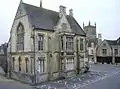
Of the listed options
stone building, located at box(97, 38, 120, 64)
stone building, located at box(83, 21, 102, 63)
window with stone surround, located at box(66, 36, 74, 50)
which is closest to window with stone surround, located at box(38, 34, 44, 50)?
window with stone surround, located at box(66, 36, 74, 50)

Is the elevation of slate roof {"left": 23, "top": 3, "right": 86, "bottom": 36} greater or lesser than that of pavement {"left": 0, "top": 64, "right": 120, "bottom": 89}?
greater

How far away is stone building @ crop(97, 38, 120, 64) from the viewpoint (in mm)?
55844

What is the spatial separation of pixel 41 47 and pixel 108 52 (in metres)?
36.9

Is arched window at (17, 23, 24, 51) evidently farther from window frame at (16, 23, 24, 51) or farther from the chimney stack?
the chimney stack

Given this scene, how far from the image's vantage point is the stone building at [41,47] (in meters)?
24.8

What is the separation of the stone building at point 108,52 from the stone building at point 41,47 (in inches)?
1107

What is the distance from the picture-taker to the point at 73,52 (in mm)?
30094

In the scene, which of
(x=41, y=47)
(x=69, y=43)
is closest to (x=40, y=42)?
(x=41, y=47)

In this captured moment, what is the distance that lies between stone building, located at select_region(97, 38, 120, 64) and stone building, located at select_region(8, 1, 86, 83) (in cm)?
2811

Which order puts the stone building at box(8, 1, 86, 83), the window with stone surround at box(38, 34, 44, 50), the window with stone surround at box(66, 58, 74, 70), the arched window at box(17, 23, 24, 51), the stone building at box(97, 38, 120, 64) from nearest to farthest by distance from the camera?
1. the stone building at box(8, 1, 86, 83)
2. the window with stone surround at box(38, 34, 44, 50)
3. the arched window at box(17, 23, 24, 51)
4. the window with stone surround at box(66, 58, 74, 70)
5. the stone building at box(97, 38, 120, 64)

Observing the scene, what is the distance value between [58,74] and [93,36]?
47327mm

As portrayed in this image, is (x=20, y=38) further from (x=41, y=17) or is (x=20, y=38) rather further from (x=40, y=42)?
(x=41, y=17)

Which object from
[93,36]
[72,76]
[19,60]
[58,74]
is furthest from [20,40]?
[93,36]

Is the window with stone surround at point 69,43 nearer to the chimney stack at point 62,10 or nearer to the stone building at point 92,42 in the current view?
the chimney stack at point 62,10
